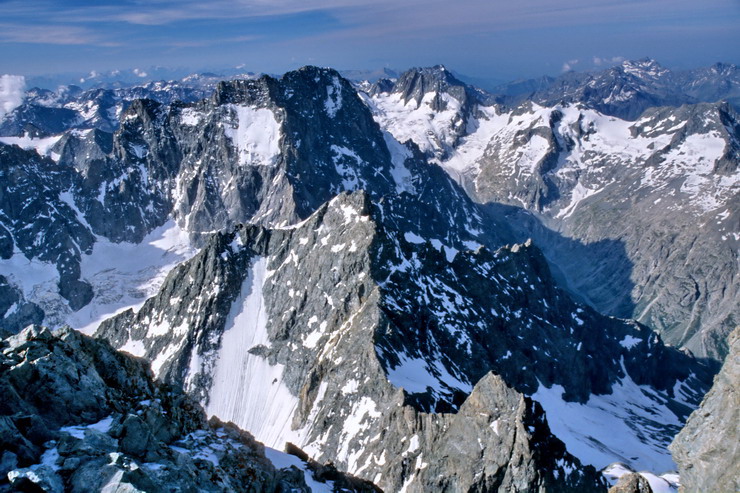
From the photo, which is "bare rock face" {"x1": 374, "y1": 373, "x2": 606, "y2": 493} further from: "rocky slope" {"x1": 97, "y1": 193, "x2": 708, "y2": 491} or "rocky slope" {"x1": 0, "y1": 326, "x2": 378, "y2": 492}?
"rocky slope" {"x1": 0, "y1": 326, "x2": 378, "y2": 492}

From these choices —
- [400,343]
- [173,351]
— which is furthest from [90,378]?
[173,351]

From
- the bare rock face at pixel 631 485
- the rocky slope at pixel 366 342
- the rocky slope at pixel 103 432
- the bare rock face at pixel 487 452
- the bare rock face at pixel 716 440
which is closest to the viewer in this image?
the rocky slope at pixel 103 432

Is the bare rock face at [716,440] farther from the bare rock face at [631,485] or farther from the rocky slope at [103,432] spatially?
the rocky slope at [103,432]

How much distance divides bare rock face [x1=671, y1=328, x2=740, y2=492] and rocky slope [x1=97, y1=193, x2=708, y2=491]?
4751 centimetres

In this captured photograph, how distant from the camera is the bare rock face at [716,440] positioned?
30.7 meters

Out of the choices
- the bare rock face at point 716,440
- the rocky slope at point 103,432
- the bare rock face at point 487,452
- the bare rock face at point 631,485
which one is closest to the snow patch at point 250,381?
the bare rock face at point 487,452

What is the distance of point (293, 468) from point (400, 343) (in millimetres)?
67623

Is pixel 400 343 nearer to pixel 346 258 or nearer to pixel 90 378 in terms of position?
pixel 346 258

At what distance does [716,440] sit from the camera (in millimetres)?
31781

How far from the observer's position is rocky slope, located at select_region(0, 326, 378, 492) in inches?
899

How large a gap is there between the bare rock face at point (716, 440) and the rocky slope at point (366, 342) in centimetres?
4751

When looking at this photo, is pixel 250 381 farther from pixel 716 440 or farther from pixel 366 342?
pixel 716 440

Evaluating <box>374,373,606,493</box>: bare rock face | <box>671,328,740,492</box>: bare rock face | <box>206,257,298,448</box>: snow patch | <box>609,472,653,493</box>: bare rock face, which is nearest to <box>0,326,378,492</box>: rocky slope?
<box>609,472,653,493</box>: bare rock face

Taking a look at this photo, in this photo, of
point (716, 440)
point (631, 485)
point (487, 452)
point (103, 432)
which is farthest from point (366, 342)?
point (103, 432)
